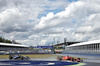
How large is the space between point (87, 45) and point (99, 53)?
2458cm

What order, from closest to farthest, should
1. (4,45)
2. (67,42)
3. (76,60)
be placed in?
(76,60), (4,45), (67,42)

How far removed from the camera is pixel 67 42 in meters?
162

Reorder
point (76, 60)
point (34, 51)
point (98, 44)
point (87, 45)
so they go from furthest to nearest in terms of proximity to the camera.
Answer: point (34, 51)
point (87, 45)
point (98, 44)
point (76, 60)

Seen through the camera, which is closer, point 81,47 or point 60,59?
point 60,59

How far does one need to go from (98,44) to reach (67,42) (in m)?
95.8

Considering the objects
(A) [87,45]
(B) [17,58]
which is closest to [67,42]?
(A) [87,45]

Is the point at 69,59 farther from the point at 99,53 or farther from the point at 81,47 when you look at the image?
the point at 81,47

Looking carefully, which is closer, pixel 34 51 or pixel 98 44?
pixel 98 44

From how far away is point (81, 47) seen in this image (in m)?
92.9

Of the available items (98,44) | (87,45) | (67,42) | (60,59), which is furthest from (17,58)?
(67,42)

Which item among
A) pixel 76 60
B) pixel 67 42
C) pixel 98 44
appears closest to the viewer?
pixel 76 60

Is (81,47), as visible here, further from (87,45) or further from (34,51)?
(34,51)

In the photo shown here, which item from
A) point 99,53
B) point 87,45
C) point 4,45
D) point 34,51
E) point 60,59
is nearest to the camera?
point 60,59

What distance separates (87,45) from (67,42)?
8131cm
